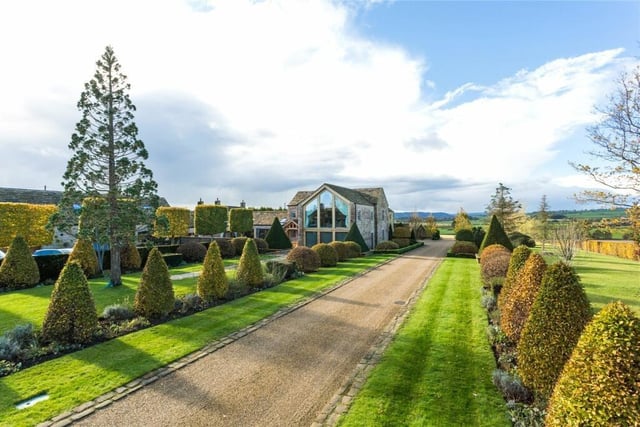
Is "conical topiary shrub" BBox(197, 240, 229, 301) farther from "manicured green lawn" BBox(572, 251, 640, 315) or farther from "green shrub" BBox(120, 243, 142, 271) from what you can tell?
"manicured green lawn" BBox(572, 251, 640, 315)

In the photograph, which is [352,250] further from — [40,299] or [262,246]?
[40,299]

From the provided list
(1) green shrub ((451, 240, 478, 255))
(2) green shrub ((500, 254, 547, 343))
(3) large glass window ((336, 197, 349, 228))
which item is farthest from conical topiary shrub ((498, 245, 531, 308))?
(3) large glass window ((336, 197, 349, 228))

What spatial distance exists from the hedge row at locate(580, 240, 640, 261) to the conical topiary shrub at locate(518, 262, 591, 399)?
131 feet

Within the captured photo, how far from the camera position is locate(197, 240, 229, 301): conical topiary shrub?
1366 centimetres

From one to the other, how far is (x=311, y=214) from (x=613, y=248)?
4045cm

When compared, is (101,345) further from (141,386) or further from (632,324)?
(632,324)

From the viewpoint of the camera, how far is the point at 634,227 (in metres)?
11.7

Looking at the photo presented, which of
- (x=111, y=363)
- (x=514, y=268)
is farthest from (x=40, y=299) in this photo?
(x=514, y=268)

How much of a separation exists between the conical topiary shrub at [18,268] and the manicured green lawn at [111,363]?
→ 11.9m

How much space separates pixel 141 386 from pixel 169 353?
5.28 feet

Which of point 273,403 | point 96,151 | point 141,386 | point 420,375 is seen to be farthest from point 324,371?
point 96,151

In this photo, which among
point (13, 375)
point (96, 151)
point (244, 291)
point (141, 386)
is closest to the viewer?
point (141, 386)

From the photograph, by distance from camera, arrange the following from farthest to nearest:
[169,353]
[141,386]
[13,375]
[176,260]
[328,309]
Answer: [176,260]
[328,309]
[169,353]
[13,375]
[141,386]

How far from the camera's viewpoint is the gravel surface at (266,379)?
583 cm
